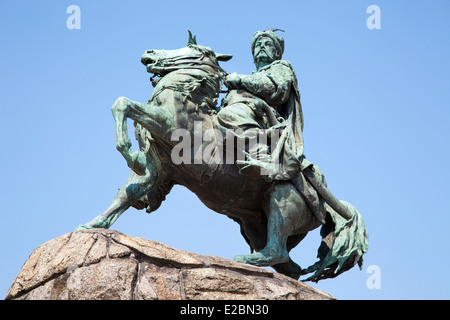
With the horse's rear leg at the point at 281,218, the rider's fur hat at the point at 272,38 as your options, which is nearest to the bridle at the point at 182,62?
the rider's fur hat at the point at 272,38

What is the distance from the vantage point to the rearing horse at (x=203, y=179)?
10.2 meters

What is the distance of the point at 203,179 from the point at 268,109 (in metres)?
1.15

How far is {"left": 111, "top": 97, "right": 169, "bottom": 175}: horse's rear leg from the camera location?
9852 mm

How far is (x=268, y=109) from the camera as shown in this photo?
11.0 m

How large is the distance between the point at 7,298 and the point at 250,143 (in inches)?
123

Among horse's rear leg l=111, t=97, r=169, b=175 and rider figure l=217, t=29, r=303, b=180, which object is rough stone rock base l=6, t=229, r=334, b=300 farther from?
rider figure l=217, t=29, r=303, b=180

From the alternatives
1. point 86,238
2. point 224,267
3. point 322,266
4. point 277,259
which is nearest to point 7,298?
point 86,238

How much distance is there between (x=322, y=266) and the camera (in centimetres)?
1129

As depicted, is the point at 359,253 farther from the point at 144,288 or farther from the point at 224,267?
the point at 144,288

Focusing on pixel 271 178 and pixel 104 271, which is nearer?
pixel 104 271

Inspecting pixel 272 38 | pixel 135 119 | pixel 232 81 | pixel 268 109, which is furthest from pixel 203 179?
pixel 272 38

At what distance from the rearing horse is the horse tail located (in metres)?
0.01

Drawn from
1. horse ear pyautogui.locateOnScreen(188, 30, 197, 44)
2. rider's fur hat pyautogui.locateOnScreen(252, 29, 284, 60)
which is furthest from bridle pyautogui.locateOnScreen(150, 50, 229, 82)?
rider's fur hat pyautogui.locateOnScreen(252, 29, 284, 60)

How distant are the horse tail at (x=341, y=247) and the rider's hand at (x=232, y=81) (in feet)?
5.74
